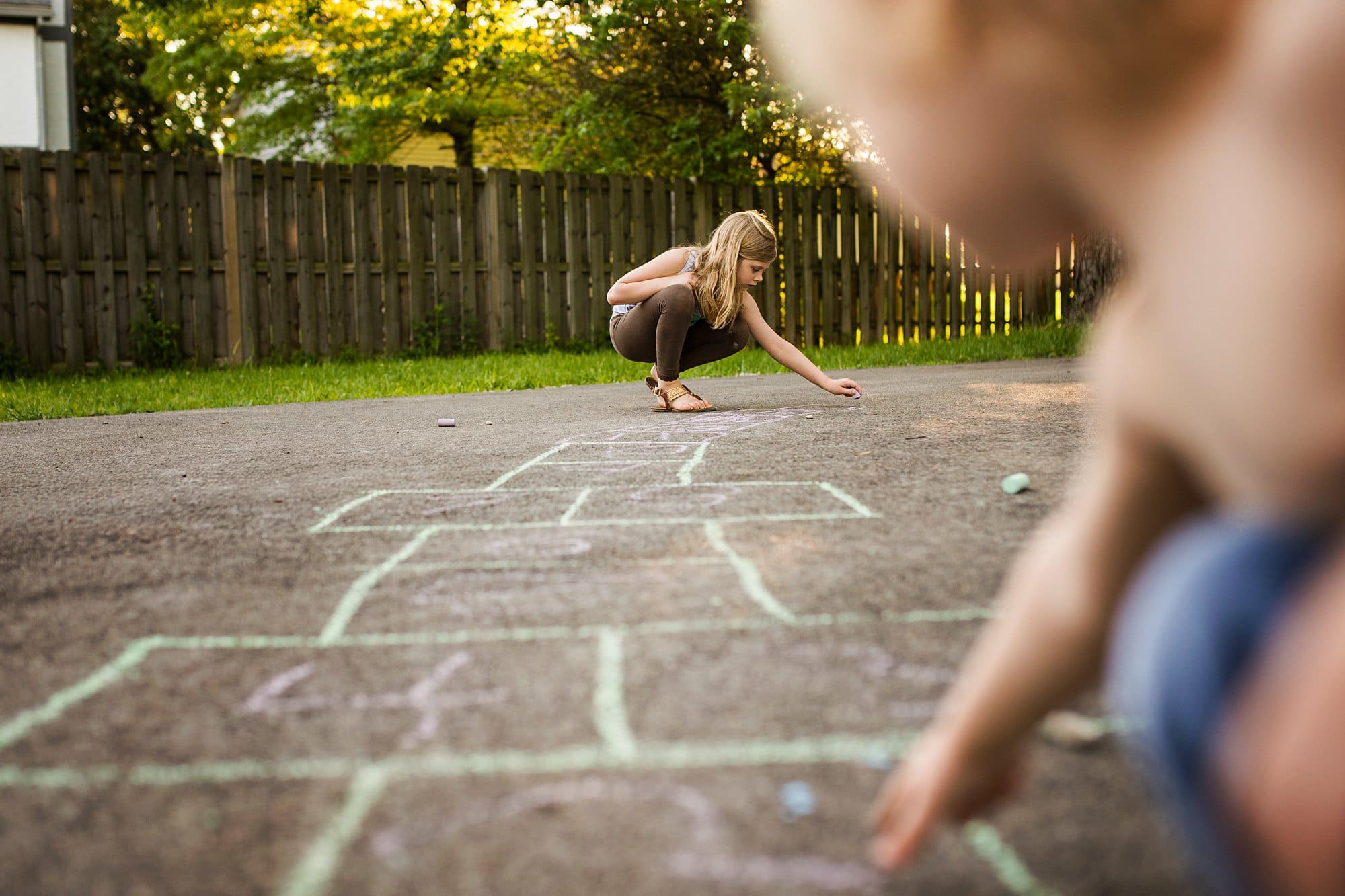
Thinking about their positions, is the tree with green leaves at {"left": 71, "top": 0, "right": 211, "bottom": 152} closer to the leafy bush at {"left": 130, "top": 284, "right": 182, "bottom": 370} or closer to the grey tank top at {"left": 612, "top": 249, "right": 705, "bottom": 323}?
the leafy bush at {"left": 130, "top": 284, "right": 182, "bottom": 370}

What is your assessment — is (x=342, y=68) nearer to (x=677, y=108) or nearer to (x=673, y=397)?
(x=677, y=108)

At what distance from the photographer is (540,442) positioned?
174 inches

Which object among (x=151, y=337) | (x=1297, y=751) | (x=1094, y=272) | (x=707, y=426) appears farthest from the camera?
(x=1094, y=272)

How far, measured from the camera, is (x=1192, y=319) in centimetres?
64

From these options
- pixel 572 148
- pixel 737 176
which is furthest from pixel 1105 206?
pixel 572 148

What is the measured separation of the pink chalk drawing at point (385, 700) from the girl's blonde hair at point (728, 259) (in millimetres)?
3898

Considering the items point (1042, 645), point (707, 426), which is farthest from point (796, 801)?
point (707, 426)

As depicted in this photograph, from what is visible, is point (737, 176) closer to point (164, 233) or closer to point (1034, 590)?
point (164, 233)

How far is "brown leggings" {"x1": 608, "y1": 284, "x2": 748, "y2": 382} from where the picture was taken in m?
5.50

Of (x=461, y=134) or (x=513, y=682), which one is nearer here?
(x=513, y=682)

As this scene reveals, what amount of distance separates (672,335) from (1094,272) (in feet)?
22.2

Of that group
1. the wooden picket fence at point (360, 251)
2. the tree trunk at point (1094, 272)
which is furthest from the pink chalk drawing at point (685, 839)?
the tree trunk at point (1094, 272)

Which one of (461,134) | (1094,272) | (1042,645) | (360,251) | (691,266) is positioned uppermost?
(461,134)

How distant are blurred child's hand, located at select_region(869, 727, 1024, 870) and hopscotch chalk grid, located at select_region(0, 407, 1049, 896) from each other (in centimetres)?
12
